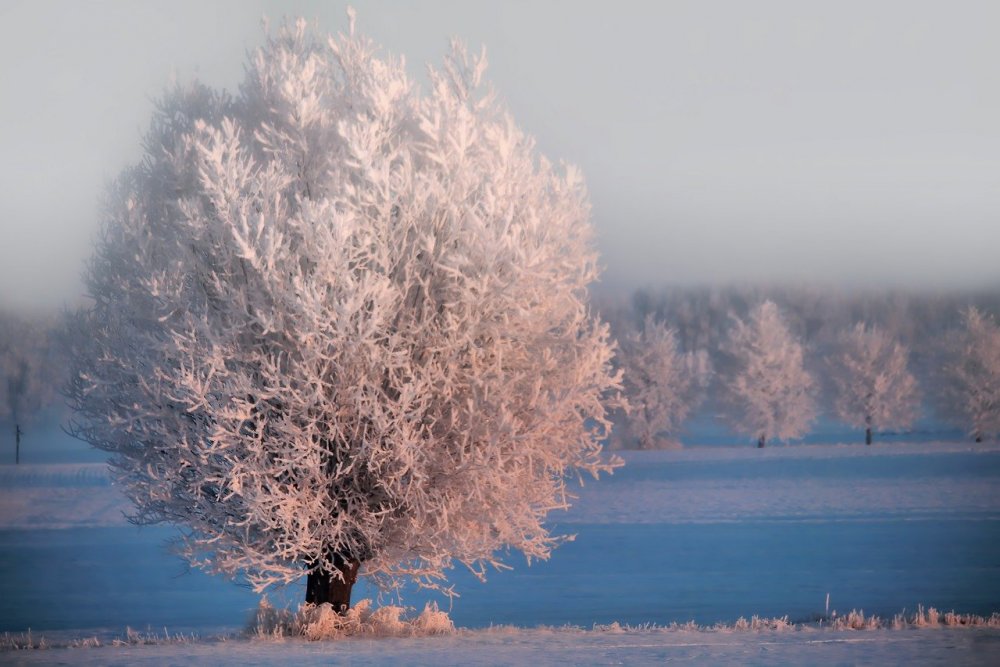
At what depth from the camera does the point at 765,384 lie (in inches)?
2840

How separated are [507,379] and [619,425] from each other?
66.8 m

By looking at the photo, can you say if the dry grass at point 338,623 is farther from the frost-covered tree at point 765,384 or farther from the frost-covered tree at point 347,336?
the frost-covered tree at point 765,384

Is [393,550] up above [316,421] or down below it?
below

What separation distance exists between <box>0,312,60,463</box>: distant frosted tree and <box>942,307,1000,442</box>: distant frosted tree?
179 feet

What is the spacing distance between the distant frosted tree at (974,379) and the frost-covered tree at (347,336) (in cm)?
6135

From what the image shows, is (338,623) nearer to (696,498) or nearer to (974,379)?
(696,498)

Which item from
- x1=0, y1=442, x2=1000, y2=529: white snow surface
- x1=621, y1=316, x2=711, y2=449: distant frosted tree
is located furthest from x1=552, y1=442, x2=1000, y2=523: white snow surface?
x1=621, y1=316, x2=711, y2=449: distant frosted tree

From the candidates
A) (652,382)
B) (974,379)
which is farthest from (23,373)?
(974,379)

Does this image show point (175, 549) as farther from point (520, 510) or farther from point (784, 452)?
point (784, 452)

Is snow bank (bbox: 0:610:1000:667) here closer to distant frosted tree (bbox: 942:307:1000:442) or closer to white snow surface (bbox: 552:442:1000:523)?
white snow surface (bbox: 552:442:1000:523)

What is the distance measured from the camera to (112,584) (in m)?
27.5

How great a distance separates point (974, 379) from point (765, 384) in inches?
493

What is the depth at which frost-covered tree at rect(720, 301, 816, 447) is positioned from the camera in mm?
72000

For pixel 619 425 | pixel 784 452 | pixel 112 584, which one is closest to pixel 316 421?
pixel 112 584
